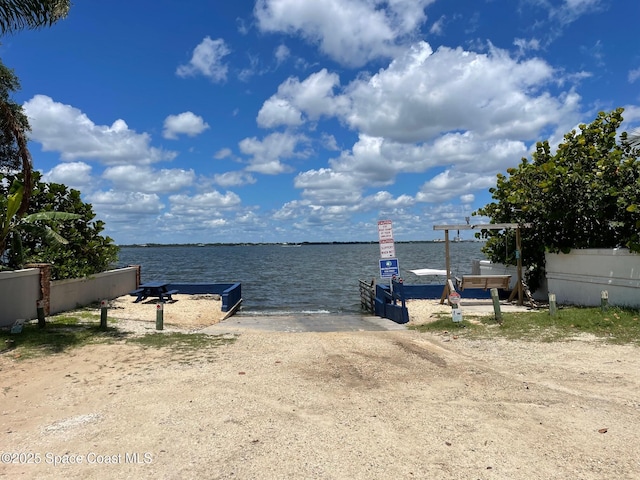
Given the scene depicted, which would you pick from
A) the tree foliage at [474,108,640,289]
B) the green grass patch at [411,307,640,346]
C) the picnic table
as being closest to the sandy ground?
the green grass patch at [411,307,640,346]

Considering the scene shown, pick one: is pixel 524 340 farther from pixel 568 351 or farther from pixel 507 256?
pixel 507 256

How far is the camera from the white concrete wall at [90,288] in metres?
15.0

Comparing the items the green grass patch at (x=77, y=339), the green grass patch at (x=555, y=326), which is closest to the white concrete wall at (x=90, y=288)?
the green grass patch at (x=77, y=339)

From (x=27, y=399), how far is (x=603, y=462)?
7094 mm

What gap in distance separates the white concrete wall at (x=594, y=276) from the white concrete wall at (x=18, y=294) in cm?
1693

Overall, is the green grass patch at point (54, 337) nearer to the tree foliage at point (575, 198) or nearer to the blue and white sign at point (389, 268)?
the blue and white sign at point (389, 268)

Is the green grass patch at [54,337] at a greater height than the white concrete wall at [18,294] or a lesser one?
lesser

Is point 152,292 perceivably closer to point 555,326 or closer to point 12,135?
point 12,135

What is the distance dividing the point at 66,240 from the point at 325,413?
12.9 metres

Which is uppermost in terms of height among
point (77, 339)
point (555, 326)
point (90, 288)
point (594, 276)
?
point (594, 276)

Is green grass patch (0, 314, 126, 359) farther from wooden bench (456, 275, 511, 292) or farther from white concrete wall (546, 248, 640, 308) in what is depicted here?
white concrete wall (546, 248, 640, 308)

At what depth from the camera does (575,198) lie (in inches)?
577

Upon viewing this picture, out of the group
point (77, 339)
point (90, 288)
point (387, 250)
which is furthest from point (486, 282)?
point (90, 288)

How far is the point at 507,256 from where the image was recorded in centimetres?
1814
